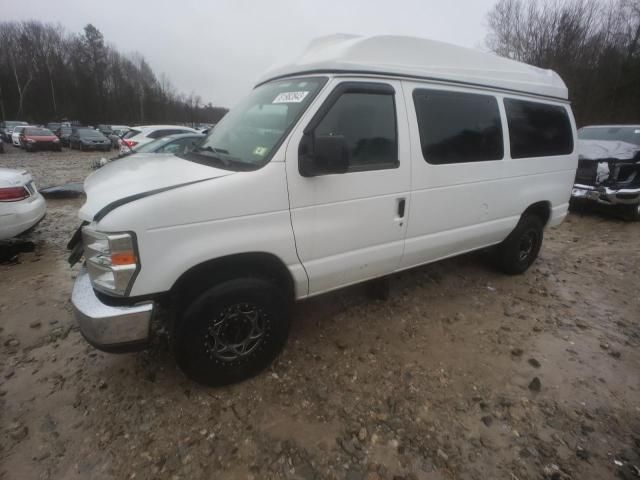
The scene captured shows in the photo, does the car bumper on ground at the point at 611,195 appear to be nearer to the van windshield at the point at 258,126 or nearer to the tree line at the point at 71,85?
the van windshield at the point at 258,126

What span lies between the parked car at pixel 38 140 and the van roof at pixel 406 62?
23.5 metres

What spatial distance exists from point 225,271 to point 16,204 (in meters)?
3.90

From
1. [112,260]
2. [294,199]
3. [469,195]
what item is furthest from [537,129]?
[112,260]

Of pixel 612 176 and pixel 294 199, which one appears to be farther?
pixel 612 176

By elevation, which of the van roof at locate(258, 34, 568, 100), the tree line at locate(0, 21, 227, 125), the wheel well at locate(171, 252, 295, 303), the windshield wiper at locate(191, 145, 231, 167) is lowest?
the wheel well at locate(171, 252, 295, 303)

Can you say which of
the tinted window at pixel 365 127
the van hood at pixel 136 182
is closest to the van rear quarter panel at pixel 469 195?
the tinted window at pixel 365 127

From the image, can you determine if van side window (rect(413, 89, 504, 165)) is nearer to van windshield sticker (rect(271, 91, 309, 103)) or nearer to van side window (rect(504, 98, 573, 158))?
van side window (rect(504, 98, 573, 158))

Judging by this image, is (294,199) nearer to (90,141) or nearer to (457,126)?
→ (457,126)

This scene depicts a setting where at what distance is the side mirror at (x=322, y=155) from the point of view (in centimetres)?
213

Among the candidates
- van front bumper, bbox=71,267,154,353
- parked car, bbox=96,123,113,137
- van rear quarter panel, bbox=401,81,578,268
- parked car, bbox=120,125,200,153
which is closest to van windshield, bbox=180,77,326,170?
van rear quarter panel, bbox=401,81,578,268

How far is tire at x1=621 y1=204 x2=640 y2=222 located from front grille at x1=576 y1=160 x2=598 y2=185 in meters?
0.77

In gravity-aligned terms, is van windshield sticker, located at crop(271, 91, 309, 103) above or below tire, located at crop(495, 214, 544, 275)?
above

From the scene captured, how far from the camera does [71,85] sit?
48625 millimetres

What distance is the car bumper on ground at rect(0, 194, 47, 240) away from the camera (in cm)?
434
